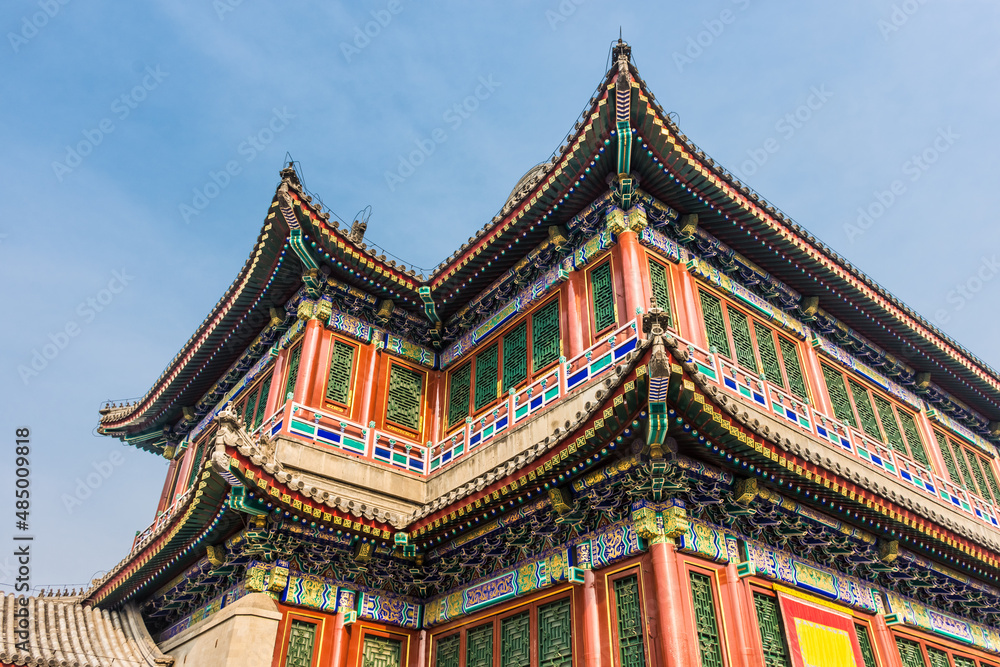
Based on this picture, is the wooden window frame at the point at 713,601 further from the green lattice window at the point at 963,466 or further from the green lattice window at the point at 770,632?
the green lattice window at the point at 963,466

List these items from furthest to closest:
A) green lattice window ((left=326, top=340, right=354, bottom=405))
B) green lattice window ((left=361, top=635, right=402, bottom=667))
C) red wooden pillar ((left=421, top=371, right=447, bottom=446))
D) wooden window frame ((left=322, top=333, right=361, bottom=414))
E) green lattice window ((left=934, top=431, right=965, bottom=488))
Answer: green lattice window ((left=934, top=431, right=965, bottom=488))
red wooden pillar ((left=421, top=371, right=447, bottom=446))
green lattice window ((left=326, top=340, right=354, bottom=405))
wooden window frame ((left=322, top=333, right=361, bottom=414))
green lattice window ((left=361, top=635, right=402, bottom=667))

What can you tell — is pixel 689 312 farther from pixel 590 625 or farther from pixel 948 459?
pixel 948 459

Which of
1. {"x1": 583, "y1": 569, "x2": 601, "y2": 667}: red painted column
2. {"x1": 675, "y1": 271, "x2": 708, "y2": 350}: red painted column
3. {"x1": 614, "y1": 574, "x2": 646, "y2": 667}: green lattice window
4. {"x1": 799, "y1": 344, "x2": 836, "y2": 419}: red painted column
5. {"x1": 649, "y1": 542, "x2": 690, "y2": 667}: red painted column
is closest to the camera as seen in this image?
{"x1": 649, "y1": 542, "x2": 690, "y2": 667}: red painted column

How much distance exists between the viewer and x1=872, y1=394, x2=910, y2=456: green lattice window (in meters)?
14.0

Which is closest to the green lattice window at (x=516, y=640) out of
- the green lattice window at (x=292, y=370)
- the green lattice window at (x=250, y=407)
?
the green lattice window at (x=292, y=370)

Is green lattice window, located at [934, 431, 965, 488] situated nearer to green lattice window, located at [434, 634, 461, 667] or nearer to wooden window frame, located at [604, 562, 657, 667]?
wooden window frame, located at [604, 562, 657, 667]

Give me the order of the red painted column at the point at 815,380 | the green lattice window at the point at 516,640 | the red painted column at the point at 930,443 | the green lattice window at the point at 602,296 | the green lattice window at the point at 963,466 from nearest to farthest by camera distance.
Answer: the green lattice window at the point at 516,640 → the green lattice window at the point at 602,296 → the red painted column at the point at 815,380 → the red painted column at the point at 930,443 → the green lattice window at the point at 963,466

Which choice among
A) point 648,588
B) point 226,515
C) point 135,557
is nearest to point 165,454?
point 135,557

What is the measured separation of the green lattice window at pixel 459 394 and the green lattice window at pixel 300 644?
434cm

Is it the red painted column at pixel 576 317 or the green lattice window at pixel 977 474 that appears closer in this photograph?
the red painted column at pixel 576 317

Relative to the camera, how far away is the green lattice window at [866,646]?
9291 mm

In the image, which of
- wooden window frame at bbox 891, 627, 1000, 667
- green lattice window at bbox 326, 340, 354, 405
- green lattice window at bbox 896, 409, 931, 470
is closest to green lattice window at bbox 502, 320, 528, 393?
green lattice window at bbox 326, 340, 354, 405

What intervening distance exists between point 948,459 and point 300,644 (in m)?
13.6

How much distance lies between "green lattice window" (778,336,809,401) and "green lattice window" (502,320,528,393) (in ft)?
14.9
